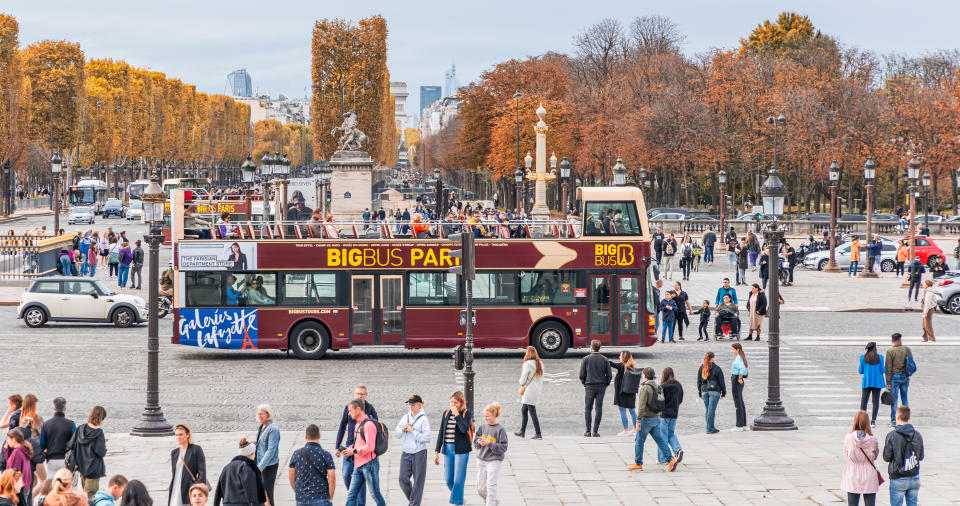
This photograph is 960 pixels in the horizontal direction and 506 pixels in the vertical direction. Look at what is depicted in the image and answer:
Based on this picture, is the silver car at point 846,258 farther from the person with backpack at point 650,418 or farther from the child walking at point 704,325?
the person with backpack at point 650,418

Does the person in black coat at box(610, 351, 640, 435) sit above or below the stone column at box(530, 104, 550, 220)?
below

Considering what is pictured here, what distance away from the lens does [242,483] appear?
11.8 metres

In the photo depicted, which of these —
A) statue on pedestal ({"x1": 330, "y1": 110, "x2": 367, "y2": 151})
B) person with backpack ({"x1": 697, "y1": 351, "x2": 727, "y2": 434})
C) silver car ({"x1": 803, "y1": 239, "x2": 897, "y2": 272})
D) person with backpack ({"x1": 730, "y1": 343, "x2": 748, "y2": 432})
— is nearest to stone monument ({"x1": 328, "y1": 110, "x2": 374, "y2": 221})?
statue on pedestal ({"x1": 330, "y1": 110, "x2": 367, "y2": 151})

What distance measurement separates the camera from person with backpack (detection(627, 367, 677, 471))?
1616 cm

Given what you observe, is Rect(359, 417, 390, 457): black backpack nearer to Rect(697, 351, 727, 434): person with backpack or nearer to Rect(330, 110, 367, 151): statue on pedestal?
Rect(697, 351, 727, 434): person with backpack

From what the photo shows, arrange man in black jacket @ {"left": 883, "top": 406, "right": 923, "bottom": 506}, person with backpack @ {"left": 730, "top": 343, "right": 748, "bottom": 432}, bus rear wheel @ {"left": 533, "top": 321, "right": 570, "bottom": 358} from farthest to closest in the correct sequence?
bus rear wheel @ {"left": 533, "top": 321, "right": 570, "bottom": 358} < person with backpack @ {"left": 730, "top": 343, "right": 748, "bottom": 432} < man in black jacket @ {"left": 883, "top": 406, "right": 923, "bottom": 506}

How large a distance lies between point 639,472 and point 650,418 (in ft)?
2.41

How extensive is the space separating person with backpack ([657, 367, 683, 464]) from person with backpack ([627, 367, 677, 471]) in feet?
0.28

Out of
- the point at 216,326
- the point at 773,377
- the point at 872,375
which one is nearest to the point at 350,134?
the point at 216,326

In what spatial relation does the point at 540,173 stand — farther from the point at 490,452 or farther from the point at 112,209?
the point at 490,452

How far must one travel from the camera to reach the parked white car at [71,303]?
32094 mm

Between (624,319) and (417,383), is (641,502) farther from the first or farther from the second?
(624,319)

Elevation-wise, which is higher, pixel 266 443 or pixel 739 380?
pixel 266 443

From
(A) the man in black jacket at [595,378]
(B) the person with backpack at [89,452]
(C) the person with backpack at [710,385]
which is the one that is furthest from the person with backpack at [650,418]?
(B) the person with backpack at [89,452]
